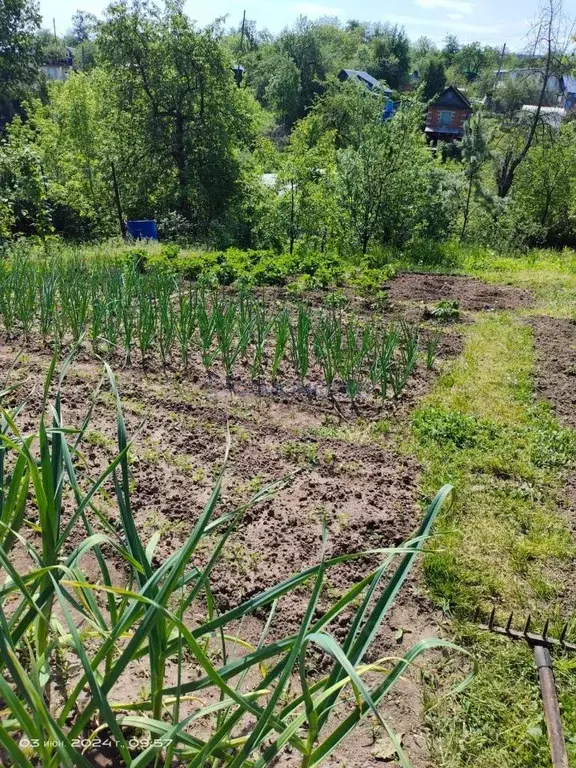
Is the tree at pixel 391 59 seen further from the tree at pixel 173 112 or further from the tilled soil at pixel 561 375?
the tilled soil at pixel 561 375

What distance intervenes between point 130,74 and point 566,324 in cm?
1429

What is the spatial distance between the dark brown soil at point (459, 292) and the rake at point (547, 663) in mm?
5419

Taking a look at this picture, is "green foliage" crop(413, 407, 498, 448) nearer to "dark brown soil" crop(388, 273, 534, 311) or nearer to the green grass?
"dark brown soil" crop(388, 273, 534, 311)

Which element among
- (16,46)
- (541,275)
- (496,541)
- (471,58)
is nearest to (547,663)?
(496,541)

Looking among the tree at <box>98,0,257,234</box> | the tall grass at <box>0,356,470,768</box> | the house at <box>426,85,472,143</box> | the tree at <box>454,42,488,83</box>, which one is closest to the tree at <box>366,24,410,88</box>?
the house at <box>426,85,472,143</box>

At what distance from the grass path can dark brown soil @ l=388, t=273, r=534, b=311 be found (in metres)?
2.53

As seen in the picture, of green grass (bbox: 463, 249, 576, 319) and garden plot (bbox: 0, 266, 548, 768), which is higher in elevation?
green grass (bbox: 463, 249, 576, 319)

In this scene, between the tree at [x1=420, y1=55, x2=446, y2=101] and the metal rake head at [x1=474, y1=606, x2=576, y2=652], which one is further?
the tree at [x1=420, y1=55, x2=446, y2=101]

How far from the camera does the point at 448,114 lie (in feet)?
141

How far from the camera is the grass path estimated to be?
70.2 inches

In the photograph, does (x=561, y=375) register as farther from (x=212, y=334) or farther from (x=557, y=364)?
(x=212, y=334)

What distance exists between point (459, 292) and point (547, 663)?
6.78 m

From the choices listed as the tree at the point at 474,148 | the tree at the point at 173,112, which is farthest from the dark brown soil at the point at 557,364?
the tree at the point at 173,112

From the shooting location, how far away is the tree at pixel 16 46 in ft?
86.0
